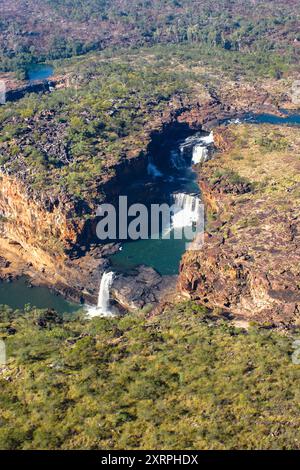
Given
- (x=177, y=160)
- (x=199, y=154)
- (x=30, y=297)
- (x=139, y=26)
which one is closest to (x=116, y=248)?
(x=30, y=297)

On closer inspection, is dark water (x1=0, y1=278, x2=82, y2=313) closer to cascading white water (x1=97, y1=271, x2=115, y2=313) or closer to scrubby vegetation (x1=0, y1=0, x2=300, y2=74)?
cascading white water (x1=97, y1=271, x2=115, y2=313)

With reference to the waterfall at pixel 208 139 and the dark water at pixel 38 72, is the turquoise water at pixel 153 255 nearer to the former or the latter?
the waterfall at pixel 208 139

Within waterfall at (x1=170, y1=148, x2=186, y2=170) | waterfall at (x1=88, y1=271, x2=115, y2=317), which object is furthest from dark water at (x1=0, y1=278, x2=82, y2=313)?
waterfall at (x1=170, y1=148, x2=186, y2=170)

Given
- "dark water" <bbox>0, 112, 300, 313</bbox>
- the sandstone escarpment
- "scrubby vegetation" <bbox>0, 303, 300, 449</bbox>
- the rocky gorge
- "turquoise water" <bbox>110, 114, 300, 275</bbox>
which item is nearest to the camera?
"scrubby vegetation" <bbox>0, 303, 300, 449</bbox>

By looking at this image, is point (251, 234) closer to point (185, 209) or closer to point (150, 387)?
Result: point (185, 209)

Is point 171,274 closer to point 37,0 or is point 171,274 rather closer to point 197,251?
point 197,251
